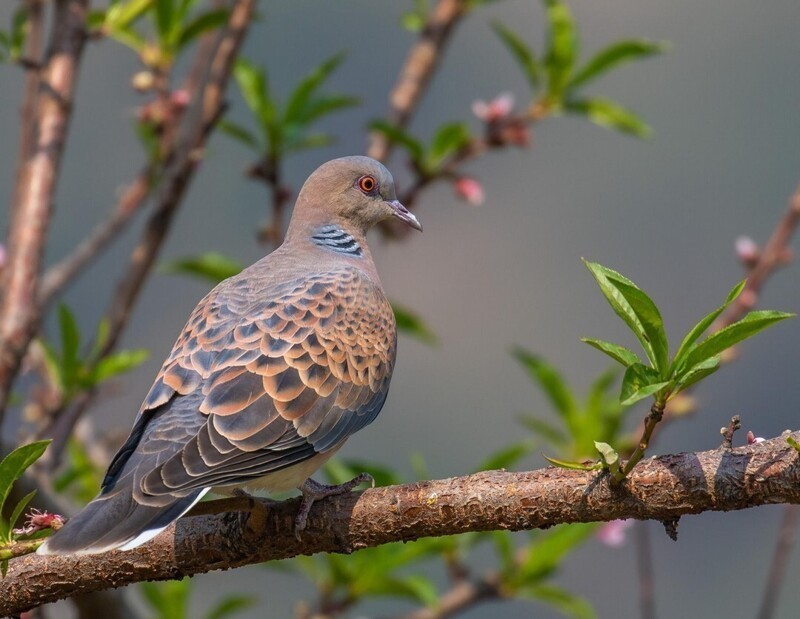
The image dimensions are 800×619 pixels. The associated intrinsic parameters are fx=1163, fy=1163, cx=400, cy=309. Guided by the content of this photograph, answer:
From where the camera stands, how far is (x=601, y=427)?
477 cm

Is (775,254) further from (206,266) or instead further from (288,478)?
(206,266)

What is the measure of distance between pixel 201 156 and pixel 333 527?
2.10m

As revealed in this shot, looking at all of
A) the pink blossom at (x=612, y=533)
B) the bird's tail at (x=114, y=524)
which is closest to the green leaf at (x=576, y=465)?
the bird's tail at (x=114, y=524)

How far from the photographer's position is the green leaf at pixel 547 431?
4.74 m

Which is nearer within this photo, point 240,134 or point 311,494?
point 311,494

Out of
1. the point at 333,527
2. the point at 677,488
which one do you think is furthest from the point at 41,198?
the point at 677,488

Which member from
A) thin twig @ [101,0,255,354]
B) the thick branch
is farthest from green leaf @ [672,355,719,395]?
thin twig @ [101,0,255,354]

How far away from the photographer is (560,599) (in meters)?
4.62

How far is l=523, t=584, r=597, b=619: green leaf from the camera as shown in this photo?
15.2 ft

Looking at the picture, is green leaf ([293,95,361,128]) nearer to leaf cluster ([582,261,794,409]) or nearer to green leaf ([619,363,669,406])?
leaf cluster ([582,261,794,409])

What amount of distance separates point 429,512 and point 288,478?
2.69 feet

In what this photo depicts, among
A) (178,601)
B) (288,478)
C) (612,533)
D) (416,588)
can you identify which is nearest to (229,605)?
(178,601)

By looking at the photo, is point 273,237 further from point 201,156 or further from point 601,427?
point 601,427

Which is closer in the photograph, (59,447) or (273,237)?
(59,447)
